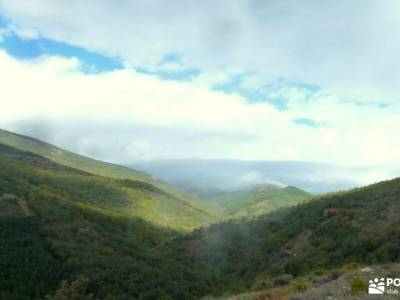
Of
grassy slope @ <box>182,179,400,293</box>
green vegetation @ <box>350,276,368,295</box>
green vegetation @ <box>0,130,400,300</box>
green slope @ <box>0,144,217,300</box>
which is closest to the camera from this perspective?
green vegetation @ <box>350,276,368,295</box>

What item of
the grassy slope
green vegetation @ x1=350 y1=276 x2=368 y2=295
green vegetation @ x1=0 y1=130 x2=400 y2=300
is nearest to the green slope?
green vegetation @ x1=0 y1=130 x2=400 y2=300

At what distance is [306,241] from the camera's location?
66.6 m

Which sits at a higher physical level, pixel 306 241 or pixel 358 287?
pixel 358 287

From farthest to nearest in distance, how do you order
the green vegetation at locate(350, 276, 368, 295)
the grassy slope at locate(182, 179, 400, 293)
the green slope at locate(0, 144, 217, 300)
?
1. the green slope at locate(0, 144, 217, 300)
2. the grassy slope at locate(182, 179, 400, 293)
3. the green vegetation at locate(350, 276, 368, 295)

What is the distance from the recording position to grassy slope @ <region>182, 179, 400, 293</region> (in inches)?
2068

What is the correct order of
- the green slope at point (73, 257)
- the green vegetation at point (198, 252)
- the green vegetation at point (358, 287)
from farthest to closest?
the green slope at point (73, 257)
the green vegetation at point (198, 252)
the green vegetation at point (358, 287)

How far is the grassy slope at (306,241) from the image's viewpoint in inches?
2068

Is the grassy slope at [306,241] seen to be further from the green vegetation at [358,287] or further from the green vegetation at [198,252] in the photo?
the green vegetation at [358,287]

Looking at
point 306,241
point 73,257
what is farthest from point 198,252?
point 306,241

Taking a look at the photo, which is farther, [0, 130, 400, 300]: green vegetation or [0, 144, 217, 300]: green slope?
[0, 144, 217, 300]: green slope

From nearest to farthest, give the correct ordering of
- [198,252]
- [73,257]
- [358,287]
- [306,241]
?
[358,287], [306,241], [73,257], [198,252]

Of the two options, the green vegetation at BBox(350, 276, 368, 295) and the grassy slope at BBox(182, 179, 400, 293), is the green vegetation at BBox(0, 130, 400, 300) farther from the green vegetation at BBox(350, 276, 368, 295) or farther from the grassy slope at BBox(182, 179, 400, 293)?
the green vegetation at BBox(350, 276, 368, 295)

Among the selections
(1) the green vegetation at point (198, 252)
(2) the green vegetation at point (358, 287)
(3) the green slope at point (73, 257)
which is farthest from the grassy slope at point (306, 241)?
(2) the green vegetation at point (358, 287)

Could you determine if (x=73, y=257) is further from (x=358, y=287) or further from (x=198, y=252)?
(x=358, y=287)
